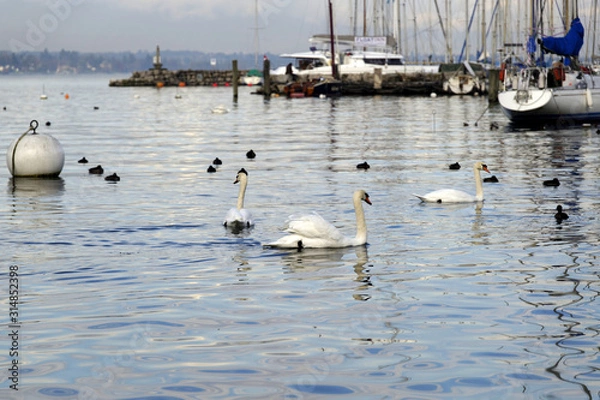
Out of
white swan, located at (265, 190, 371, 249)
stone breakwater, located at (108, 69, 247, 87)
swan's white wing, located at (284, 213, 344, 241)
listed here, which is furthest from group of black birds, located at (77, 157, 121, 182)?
stone breakwater, located at (108, 69, 247, 87)

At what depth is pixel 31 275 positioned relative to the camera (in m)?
14.5

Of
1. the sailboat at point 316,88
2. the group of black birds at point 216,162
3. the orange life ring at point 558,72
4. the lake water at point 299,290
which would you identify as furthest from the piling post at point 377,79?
the lake water at point 299,290

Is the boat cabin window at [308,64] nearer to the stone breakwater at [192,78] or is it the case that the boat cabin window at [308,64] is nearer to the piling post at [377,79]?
the piling post at [377,79]

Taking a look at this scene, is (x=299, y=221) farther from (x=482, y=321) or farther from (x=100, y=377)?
(x=100, y=377)

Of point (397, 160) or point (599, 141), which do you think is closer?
point (397, 160)

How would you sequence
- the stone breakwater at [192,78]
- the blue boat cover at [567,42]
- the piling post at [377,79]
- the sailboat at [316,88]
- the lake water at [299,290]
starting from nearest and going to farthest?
the lake water at [299,290]
the blue boat cover at [567,42]
the sailboat at [316,88]
the piling post at [377,79]
the stone breakwater at [192,78]

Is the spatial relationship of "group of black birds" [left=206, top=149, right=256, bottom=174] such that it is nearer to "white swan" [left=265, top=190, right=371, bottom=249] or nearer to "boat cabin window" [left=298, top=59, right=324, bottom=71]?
"white swan" [left=265, top=190, right=371, bottom=249]

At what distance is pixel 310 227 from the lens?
16156 millimetres

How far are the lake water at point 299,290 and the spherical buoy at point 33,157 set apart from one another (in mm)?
630

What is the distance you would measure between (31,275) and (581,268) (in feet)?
25.8

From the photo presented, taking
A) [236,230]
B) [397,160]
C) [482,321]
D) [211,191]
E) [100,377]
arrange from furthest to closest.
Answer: [397,160] → [211,191] → [236,230] → [482,321] → [100,377]

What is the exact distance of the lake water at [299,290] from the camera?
9.63 meters

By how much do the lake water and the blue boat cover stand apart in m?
24.8

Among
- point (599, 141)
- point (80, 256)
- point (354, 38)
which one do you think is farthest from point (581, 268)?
point (354, 38)
